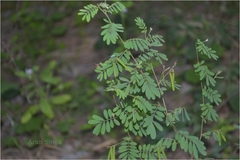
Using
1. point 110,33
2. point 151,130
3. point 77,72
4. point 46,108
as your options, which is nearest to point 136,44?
point 110,33

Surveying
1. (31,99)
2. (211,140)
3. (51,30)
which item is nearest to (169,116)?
(211,140)

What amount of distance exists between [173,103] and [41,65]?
3.87ft

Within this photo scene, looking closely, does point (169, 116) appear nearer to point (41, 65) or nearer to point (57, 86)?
point (57, 86)

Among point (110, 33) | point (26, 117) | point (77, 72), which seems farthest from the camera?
point (77, 72)

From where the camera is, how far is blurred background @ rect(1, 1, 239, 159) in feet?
9.36

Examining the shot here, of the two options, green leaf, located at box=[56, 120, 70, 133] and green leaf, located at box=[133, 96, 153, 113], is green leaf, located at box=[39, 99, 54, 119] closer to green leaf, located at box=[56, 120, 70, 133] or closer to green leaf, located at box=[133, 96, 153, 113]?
green leaf, located at box=[56, 120, 70, 133]

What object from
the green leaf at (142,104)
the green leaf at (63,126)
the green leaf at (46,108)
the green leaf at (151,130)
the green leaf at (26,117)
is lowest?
the green leaf at (151,130)

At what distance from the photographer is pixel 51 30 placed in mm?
3979

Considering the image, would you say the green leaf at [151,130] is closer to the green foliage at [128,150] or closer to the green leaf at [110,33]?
the green foliage at [128,150]

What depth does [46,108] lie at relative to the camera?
9.66 feet

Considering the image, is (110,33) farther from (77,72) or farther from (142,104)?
(77,72)

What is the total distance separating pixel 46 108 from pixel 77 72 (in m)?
0.68

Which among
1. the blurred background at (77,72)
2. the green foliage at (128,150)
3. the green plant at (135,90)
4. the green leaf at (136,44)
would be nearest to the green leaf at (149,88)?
the green plant at (135,90)

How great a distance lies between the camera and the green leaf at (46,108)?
292 cm
